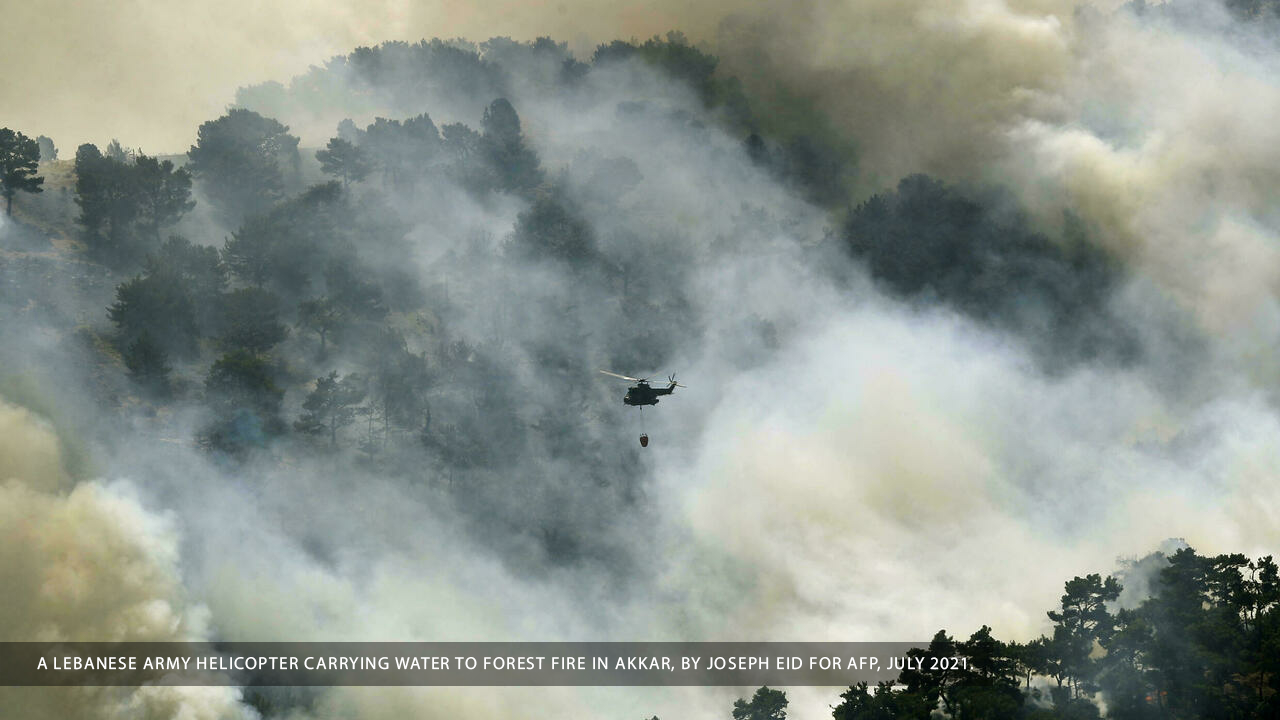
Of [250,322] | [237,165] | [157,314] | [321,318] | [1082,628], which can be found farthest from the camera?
[237,165]

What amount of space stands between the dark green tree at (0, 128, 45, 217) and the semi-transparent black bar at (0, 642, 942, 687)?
53792 millimetres

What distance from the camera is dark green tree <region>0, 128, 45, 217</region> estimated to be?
120 meters

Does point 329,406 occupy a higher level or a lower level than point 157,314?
lower

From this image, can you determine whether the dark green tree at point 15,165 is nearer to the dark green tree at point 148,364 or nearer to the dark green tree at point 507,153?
the dark green tree at point 148,364

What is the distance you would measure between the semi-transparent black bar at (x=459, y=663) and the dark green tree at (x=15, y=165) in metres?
53.8

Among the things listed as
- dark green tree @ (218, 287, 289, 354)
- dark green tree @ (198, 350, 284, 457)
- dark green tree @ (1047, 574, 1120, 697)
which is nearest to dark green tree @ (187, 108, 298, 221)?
dark green tree @ (218, 287, 289, 354)

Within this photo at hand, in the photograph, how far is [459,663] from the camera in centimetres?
10238

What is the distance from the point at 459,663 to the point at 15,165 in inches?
2599

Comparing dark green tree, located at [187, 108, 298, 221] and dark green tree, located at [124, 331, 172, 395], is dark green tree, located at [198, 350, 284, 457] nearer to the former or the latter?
dark green tree, located at [124, 331, 172, 395]

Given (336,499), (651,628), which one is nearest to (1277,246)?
(651,628)

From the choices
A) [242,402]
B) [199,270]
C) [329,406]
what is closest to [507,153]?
[199,270]

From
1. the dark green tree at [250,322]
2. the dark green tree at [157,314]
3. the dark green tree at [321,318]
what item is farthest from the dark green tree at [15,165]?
the dark green tree at [321,318]

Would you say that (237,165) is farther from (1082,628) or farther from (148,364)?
(1082,628)

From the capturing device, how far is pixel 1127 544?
120625 mm
